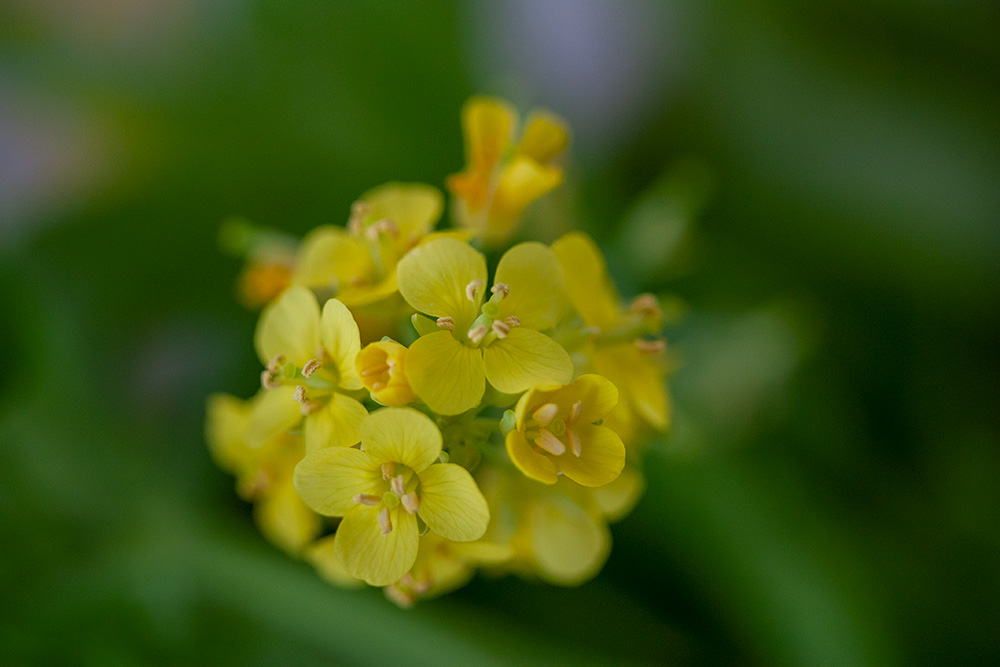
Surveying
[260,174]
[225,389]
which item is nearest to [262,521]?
[225,389]

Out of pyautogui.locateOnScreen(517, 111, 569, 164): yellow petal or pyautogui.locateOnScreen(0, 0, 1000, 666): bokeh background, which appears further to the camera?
pyautogui.locateOnScreen(0, 0, 1000, 666): bokeh background

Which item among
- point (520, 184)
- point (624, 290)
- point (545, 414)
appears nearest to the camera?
point (545, 414)

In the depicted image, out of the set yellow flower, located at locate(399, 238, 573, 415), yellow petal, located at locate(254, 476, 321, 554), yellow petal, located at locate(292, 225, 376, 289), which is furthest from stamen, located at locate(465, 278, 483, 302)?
yellow petal, located at locate(254, 476, 321, 554)

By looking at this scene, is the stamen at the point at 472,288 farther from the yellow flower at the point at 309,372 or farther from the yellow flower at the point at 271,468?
the yellow flower at the point at 271,468

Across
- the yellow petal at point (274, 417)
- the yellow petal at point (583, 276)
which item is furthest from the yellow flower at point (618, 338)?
the yellow petal at point (274, 417)

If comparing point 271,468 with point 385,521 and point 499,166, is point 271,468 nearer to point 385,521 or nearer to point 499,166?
point 385,521

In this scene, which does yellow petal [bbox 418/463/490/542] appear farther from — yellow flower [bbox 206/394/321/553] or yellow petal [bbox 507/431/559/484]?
yellow flower [bbox 206/394/321/553]

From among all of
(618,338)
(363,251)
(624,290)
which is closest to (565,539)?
(618,338)
